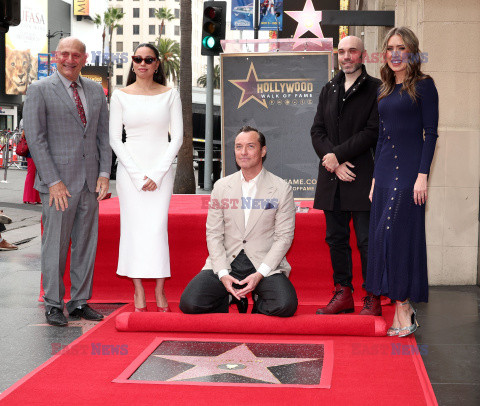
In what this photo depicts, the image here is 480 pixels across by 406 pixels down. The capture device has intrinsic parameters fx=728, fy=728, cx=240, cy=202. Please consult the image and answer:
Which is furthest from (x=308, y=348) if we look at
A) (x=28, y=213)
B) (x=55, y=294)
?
(x=28, y=213)

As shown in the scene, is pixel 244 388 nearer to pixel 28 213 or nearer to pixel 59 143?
pixel 59 143

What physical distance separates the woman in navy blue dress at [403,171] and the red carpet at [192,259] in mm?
1146

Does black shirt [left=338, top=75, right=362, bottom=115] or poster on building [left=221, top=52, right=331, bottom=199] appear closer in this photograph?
black shirt [left=338, top=75, right=362, bottom=115]

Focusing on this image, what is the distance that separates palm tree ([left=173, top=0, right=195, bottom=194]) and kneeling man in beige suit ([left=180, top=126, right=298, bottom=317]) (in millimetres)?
12274

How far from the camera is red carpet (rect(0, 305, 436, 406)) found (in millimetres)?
3764

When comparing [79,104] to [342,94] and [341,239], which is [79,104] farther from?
[341,239]

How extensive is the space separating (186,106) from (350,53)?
12553 millimetres

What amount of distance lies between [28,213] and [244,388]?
1143 cm

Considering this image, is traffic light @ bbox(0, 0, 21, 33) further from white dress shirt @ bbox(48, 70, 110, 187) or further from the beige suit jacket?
the beige suit jacket

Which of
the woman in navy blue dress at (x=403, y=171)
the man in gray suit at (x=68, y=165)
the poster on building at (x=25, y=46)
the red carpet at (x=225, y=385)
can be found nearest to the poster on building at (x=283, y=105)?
the man in gray suit at (x=68, y=165)

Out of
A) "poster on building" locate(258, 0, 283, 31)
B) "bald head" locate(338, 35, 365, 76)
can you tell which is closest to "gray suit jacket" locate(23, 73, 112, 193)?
"bald head" locate(338, 35, 365, 76)

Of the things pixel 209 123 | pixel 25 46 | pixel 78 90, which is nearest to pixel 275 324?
pixel 78 90

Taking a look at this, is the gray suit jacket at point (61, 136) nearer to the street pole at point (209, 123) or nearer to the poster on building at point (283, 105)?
the poster on building at point (283, 105)

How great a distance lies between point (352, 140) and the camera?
17.7ft
